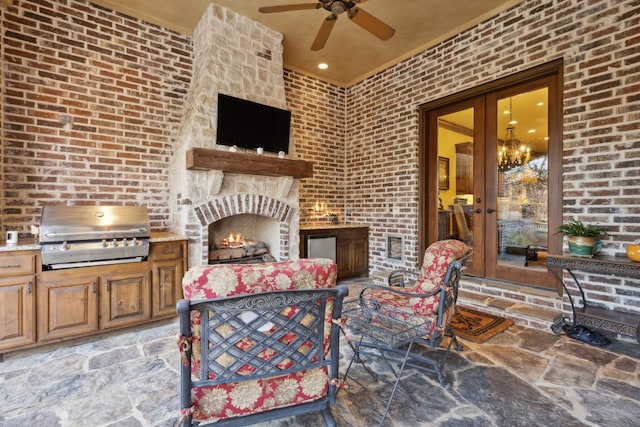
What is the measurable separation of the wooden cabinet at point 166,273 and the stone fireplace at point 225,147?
178mm

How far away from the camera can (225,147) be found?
361cm

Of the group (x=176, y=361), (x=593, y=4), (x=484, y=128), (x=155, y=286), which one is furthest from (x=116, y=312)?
(x=593, y=4)

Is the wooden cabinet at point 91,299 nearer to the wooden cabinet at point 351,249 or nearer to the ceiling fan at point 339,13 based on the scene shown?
the wooden cabinet at point 351,249

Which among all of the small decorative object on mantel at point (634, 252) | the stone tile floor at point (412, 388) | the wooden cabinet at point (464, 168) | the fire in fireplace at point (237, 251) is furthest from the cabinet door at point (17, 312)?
the small decorative object on mantel at point (634, 252)

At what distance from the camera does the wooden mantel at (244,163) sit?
10.6 feet

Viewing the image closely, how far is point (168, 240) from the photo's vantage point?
10.5 feet

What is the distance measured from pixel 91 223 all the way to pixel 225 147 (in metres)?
1.54

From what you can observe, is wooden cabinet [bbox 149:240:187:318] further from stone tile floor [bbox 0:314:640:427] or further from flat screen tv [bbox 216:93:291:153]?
flat screen tv [bbox 216:93:291:153]

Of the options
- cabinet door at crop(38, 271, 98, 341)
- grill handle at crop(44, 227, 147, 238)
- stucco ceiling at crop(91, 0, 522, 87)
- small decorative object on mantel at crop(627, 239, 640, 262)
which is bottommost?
cabinet door at crop(38, 271, 98, 341)

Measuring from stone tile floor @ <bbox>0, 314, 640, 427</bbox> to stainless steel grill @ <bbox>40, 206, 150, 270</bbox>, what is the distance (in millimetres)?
781

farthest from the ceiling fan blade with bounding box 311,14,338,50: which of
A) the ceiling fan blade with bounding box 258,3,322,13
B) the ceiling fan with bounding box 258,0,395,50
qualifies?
the ceiling fan blade with bounding box 258,3,322,13

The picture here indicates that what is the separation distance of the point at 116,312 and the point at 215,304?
7.66 feet

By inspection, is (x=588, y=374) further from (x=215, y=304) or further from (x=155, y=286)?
(x=155, y=286)

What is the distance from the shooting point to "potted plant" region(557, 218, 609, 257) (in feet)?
9.03
